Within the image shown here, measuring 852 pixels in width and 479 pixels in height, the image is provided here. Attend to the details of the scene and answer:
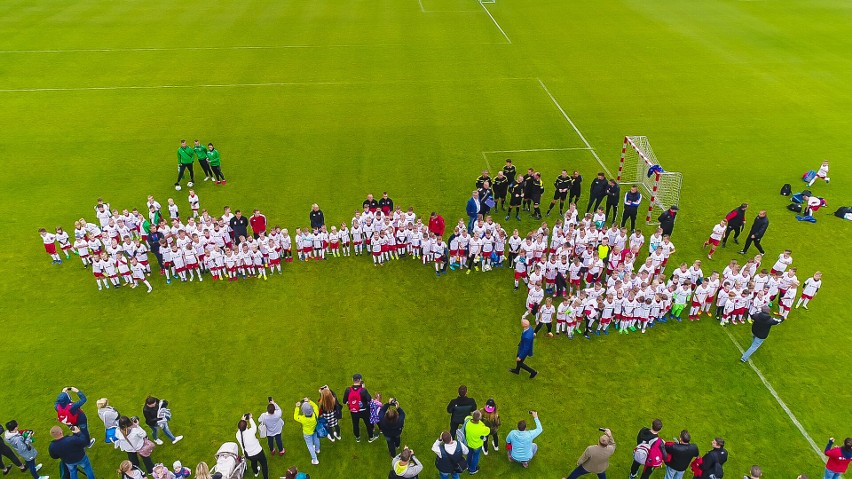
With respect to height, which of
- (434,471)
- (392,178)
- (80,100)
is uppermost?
(80,100)

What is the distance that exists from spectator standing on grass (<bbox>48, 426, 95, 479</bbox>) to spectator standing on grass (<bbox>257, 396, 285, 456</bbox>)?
10.5ft

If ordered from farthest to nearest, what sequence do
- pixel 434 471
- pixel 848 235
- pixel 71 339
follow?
pixel 848 235 → pixel 71 339 → pixel 434 471

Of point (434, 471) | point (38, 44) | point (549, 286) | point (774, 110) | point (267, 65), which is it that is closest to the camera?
point (434, 471)

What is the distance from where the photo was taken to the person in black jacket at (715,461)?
30.4ft

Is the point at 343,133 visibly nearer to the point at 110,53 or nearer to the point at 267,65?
the point at 267,65

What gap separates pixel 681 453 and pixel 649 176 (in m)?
13.9

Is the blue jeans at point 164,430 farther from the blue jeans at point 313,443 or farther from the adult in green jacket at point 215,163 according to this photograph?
the adult in green jacket at point 215,163

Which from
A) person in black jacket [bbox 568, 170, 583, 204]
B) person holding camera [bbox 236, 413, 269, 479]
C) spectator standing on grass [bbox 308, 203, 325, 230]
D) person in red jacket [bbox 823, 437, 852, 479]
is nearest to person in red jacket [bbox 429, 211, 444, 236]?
spectator standing on grass [bbox 308, 203, 325, 230]

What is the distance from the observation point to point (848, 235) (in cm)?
1808

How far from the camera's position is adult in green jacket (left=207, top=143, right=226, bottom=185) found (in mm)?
20375

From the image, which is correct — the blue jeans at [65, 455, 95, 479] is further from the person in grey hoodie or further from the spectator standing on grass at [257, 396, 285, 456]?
the spectator standing on grass at [257, 396, 285, 456]

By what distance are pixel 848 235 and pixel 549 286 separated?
11290mm

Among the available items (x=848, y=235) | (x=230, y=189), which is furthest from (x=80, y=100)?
(x=848, y=235)

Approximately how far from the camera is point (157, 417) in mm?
10594
